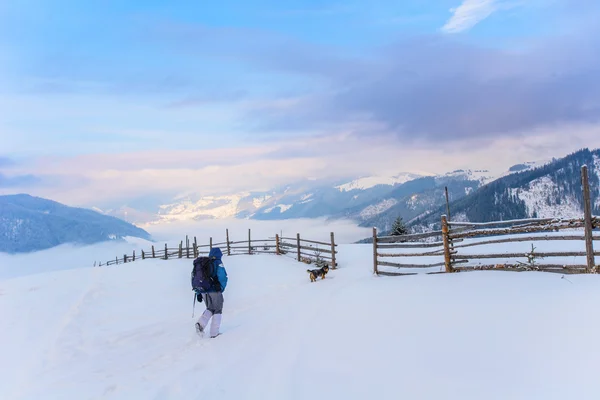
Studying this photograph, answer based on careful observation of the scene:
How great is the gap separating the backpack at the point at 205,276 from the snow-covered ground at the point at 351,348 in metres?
1.03

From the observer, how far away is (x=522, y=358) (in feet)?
16.0

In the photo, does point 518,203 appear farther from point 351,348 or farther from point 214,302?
point 351,348

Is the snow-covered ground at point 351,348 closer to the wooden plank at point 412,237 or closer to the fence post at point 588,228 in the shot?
the fence post at point 588,228

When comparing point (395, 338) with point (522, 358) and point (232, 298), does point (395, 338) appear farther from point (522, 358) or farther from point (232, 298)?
point (232, 298)

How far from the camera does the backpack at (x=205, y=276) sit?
8.36 metres

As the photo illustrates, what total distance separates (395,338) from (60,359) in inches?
251

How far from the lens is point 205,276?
840 cm

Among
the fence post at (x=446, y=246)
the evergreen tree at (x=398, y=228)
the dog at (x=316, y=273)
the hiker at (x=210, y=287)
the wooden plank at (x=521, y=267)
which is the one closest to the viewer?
the hiker at (x=210, y=287)

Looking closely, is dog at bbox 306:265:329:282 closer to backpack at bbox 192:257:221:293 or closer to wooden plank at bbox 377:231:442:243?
wooden plank at bbox 377:231:442:243

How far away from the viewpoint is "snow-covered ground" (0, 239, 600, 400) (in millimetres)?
4688

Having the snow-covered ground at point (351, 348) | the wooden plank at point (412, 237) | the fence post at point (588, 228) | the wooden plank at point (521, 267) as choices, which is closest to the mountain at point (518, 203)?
the wooden plank at point (412, 237)

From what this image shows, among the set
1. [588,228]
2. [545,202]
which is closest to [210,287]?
[588,228]

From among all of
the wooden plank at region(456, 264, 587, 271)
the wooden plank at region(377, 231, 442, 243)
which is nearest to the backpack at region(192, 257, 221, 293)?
the wooden plank at region(377, 231, 442, 243)

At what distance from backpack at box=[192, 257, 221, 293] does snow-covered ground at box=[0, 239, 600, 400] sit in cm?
103
